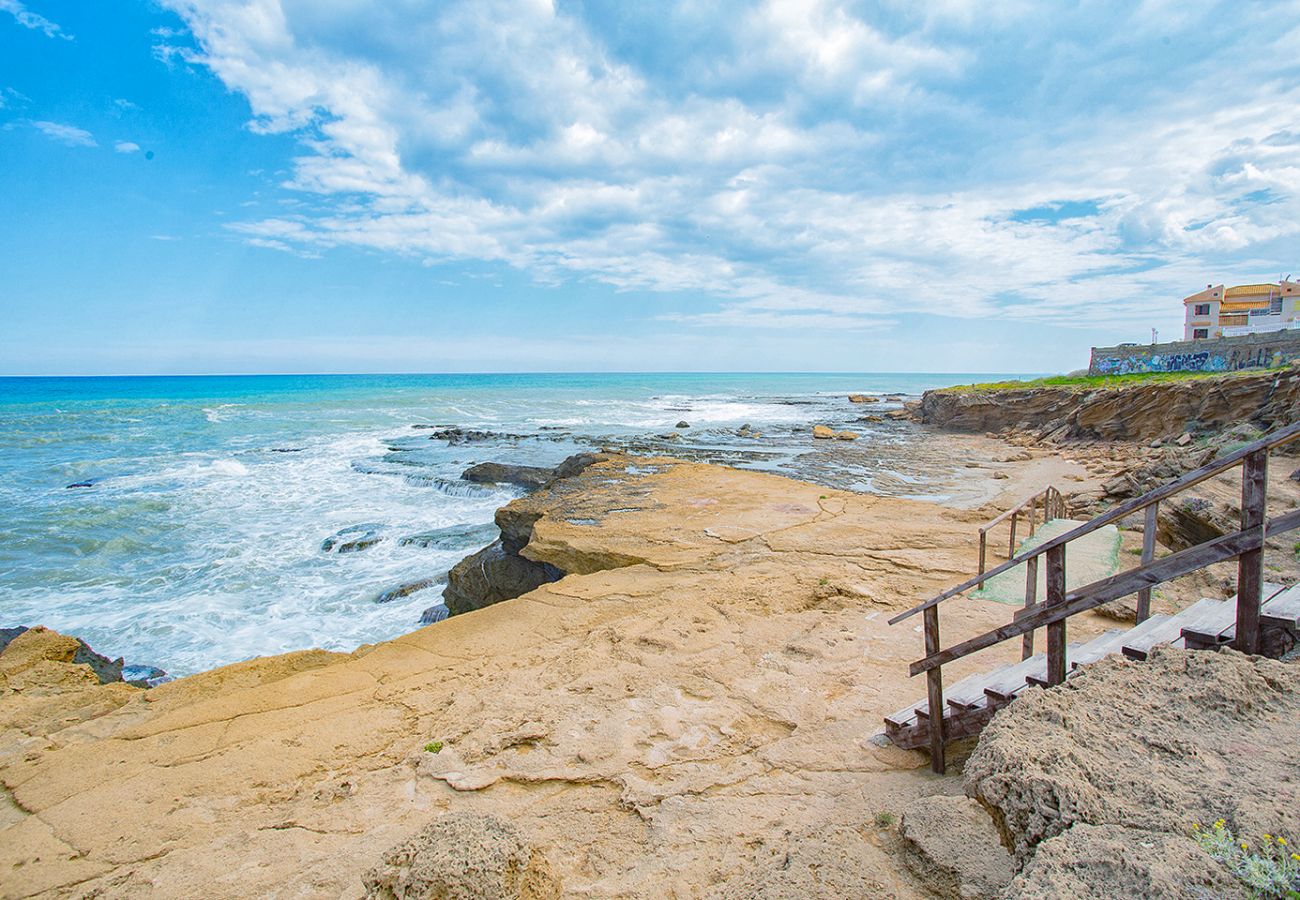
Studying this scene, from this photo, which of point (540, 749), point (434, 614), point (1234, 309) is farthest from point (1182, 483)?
point (1234, 309)

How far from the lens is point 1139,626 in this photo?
4.12 metres

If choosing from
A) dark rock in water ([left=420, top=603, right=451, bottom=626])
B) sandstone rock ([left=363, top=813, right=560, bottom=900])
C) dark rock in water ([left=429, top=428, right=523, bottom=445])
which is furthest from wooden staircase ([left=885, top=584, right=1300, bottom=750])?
dark rock in water ([left=429, top=428, right=523, bottom=445])

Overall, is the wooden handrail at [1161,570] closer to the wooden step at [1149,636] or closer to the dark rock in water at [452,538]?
the wooden step at [1149,636]

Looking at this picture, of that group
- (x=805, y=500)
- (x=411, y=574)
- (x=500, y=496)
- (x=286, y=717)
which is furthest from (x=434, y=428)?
(x=286, y=717)

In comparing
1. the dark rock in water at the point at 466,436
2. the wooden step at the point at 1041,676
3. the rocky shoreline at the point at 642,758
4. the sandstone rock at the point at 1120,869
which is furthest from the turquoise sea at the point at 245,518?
the sandstone rock at the point at 1120,869

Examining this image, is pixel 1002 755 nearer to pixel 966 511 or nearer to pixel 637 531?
pixel 637 531

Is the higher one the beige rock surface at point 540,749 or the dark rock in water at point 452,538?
the beige rock surface at point 540,749

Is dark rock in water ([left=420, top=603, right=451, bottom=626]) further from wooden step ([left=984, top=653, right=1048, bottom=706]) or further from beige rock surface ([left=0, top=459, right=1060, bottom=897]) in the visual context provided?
wooden step ([left=984, top=653, right=1048, bottom=706])

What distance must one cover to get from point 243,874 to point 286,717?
207 centimetres

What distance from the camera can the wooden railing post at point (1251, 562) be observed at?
2967mm

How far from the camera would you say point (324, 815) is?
416cm

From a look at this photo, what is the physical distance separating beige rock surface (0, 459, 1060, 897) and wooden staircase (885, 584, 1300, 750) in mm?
284

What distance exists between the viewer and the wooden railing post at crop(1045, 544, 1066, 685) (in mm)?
3418

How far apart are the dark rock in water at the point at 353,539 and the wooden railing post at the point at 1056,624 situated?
1279 cm
